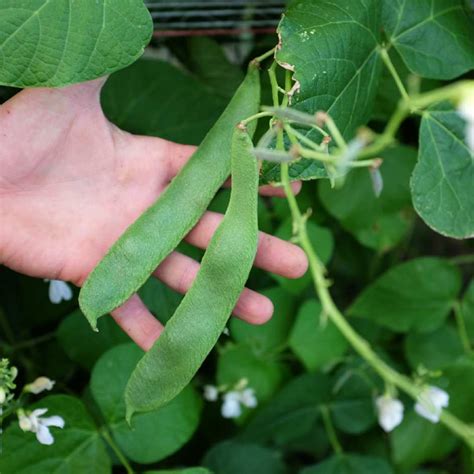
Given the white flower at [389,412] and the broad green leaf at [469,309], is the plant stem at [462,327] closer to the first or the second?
the broad green leaf at [469,309]

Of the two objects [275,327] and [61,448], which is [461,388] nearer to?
[275,327]

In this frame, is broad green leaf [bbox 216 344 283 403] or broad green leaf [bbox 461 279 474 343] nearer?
broad green leaf [bbox 216 344 283 403]

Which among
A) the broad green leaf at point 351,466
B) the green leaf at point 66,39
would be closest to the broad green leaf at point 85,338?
the broad green leaf at point 351,466

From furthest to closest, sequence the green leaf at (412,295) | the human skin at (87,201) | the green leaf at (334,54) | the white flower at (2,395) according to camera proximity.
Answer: the green leaf at (412,295) → the human skin at (87,201) → the green leaf at (334,54) → the white flower at (2,395)

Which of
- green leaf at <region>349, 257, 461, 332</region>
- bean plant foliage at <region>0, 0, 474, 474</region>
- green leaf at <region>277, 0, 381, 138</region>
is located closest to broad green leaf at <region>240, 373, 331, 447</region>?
bean plant foliage at <region>0, 0, 474, 474</region>

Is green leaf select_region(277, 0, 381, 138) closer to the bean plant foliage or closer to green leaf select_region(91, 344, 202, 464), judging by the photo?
the bean plant foliage

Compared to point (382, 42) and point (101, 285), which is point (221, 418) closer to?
point (101, 285)
